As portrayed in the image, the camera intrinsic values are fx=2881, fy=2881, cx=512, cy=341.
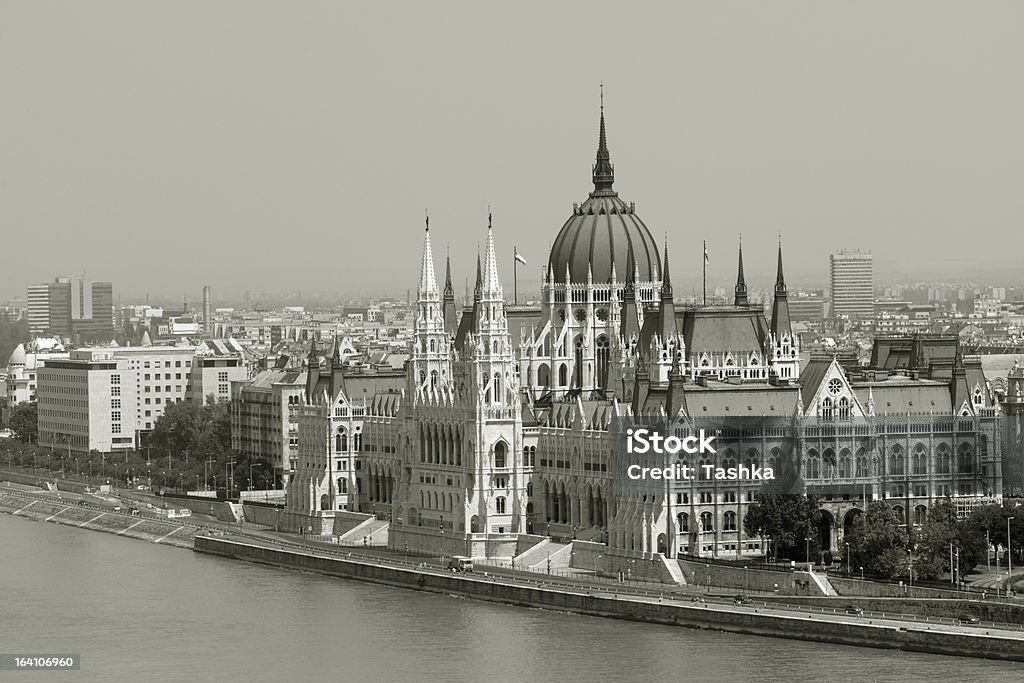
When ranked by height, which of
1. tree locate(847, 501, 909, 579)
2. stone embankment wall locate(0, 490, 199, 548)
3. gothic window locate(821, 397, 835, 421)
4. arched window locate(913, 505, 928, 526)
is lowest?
stone embankment wall locate(0, 490, 199, 548)

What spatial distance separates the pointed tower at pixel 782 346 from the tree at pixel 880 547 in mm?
15541

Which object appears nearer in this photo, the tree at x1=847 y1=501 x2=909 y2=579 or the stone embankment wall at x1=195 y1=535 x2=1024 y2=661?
the stone embankment wall at x1=195 y1=535 x2=1024 y2=661

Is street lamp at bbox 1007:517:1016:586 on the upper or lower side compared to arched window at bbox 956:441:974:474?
lower

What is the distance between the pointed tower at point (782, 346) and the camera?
111312mm

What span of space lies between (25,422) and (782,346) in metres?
80.8

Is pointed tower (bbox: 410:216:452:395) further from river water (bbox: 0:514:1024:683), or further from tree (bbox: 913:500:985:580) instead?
tree (bbox: 913:500:985:580)

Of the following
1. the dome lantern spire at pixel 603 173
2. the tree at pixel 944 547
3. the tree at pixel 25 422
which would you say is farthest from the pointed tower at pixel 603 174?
the tree at pixel 25 422

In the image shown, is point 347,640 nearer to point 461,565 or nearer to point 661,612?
point 661,612

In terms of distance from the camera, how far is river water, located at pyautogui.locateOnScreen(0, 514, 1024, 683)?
8319 centimetres

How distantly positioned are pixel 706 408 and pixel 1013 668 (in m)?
22.3

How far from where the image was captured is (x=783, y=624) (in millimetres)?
87312

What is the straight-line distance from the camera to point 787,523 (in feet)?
317

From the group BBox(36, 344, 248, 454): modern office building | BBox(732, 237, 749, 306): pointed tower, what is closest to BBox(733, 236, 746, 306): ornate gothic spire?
BBox(732, 237, 749, 306): pointed tower

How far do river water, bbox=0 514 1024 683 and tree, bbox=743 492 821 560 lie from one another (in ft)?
24.3
